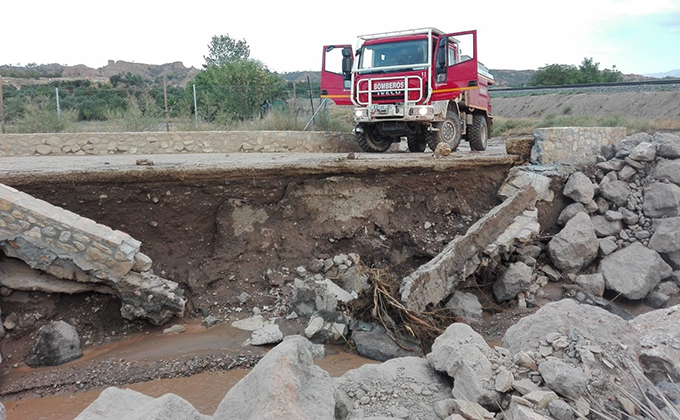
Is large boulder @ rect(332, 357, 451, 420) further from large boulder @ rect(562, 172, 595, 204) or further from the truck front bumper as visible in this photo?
the truck front bumper

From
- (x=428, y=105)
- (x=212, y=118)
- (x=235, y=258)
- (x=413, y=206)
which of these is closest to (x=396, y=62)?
(x=428, y=105)

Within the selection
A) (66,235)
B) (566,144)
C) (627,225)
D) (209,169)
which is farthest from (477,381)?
(566,144)

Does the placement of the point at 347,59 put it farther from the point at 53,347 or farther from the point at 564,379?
the point at 564,379

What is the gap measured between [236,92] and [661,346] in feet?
46.6

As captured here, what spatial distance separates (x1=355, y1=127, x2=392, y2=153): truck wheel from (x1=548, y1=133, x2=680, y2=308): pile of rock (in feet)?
13.7

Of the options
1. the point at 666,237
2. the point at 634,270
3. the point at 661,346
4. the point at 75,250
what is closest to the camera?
the point at 661,346

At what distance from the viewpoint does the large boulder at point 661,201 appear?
27.7 feet

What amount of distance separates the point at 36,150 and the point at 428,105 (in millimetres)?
7819

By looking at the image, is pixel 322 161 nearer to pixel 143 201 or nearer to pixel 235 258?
pixel 235 258

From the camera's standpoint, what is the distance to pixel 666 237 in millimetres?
8102

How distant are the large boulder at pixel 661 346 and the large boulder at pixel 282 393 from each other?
2593 millimetres

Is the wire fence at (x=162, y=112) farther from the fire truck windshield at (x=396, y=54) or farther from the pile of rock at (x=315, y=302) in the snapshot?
the pile of rock at (x=315, y=302)

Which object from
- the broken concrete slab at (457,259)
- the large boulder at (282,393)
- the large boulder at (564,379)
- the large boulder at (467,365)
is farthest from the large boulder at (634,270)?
the large boulder at (282,393)

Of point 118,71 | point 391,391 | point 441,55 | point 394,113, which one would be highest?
point 118,71
